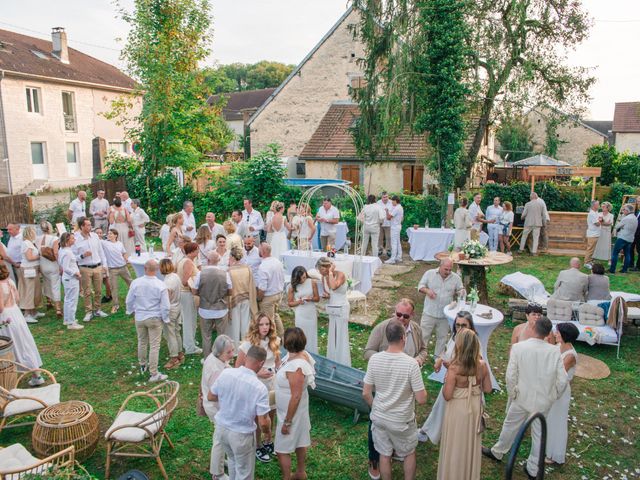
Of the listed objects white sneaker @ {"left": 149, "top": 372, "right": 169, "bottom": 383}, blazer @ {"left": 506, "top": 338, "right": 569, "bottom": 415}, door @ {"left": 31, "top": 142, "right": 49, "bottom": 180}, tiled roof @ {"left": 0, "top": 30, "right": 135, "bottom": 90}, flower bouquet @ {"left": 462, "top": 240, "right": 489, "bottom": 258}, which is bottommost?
white sneaker @ {"left": 149, "top": 372, "right": 169, "bottom": 383}

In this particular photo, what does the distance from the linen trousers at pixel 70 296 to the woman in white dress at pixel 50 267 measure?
0.77 m

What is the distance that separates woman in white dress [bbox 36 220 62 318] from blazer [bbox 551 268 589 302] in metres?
9.49

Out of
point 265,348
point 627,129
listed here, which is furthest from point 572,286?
point 627,129

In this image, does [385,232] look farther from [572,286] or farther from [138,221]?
[138,221]

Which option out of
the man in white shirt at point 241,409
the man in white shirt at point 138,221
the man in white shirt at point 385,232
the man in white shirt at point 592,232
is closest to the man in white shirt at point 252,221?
the man in white shirt at point 138,221

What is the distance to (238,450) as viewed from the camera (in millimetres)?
4383

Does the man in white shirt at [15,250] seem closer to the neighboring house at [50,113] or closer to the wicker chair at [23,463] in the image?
the wicker chair at [23,463]

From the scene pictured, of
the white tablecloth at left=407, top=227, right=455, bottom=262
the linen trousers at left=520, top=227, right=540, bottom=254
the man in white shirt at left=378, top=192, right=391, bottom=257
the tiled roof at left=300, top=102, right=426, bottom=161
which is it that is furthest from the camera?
the tiled roof at left=300, top=102, right=426, bottom=161

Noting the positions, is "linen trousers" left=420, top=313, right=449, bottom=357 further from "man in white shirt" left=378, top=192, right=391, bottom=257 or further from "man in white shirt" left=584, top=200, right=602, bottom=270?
"man in white shirt" left=584, top=200, right=602, bottom=270

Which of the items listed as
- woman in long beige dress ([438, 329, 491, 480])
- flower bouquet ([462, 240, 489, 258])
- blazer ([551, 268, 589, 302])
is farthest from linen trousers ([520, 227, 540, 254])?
woman in long beige dress ([438, 329, 491, 480])

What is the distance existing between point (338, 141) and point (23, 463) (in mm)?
21397

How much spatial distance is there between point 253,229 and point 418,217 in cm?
648

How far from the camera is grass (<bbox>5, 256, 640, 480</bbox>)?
541 centimetres

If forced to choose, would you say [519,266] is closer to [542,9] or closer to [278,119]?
[542,9]
